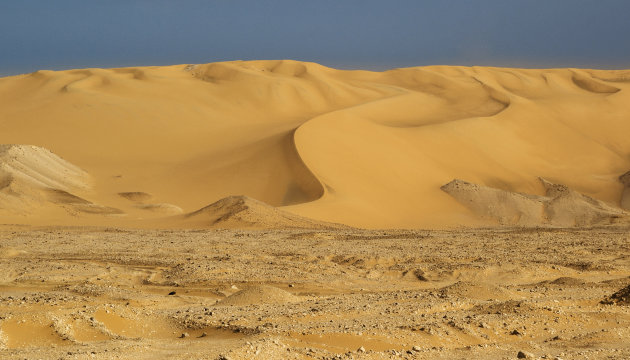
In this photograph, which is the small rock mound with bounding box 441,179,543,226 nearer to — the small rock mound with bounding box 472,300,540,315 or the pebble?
the small rock mound with bounding box 472,300,540,315

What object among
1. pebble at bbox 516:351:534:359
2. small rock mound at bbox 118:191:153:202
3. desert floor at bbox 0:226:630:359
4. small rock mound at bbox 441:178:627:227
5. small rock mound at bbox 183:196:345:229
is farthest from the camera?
small rock mound at bbox 118:191:153:202

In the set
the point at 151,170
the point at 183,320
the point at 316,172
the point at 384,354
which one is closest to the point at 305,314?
the point at 183,320

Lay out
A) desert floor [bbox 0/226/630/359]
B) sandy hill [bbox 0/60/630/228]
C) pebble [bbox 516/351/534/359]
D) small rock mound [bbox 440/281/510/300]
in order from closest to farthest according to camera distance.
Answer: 1. pebble [bbox 516/351/534/359]
2. desert floor [bbox 0/226/630/359]
3. small rock mound [bbox 440/281/510/300]
4. sandy hill [bbox 0/60/630/228]

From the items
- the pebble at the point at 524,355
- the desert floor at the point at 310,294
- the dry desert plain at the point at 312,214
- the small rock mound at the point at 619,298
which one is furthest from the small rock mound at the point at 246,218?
the pebble at the point at 524,355

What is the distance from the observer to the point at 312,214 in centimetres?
2289

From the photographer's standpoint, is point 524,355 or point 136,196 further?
point 136,196

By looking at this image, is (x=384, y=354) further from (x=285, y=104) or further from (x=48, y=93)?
(x=48, y=93)

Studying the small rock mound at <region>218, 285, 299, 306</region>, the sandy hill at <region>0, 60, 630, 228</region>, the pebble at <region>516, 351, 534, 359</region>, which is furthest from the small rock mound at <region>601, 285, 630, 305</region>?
the sandy hill at <region>0, 60, 630, 228</region>

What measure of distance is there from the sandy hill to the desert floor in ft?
19.3

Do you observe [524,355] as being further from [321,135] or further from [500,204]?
[321,135]

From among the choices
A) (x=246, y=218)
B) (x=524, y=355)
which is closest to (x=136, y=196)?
(x=246, y=218)

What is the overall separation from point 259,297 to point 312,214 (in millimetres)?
12475

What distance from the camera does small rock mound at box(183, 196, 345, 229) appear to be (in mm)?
20578

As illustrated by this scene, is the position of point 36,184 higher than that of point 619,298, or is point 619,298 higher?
point 619,298
